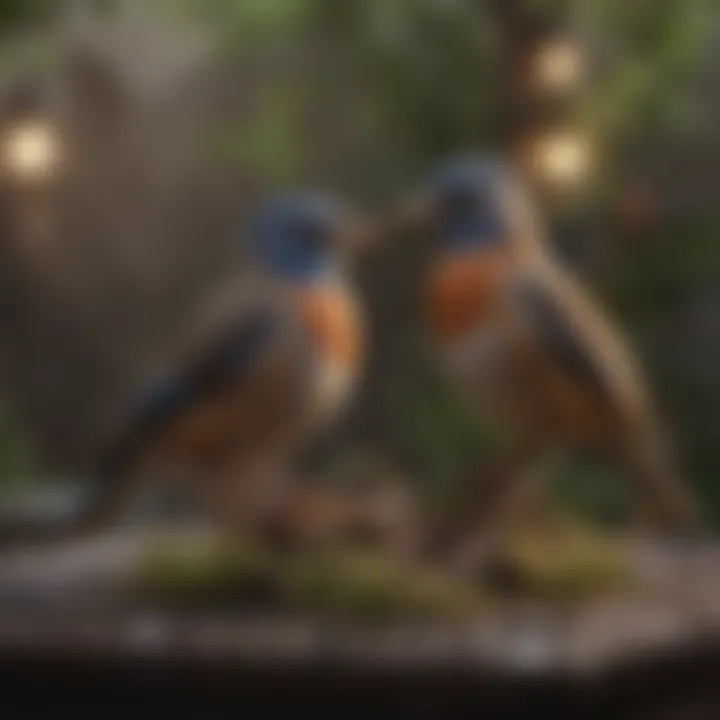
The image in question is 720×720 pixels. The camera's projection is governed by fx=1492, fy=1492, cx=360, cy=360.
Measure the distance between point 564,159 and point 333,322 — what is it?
246 mm

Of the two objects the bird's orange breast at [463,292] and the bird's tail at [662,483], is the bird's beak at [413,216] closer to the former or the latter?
the bird's orange breast at [463,292]

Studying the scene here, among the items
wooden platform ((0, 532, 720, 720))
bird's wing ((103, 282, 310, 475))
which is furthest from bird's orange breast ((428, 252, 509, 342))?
wooden platform ((0, 532, 720, 720))

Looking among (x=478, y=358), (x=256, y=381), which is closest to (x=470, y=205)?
(x=478, y=358)

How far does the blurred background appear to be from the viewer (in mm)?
1255

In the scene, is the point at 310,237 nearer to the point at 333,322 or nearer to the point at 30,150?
the point at 333,322

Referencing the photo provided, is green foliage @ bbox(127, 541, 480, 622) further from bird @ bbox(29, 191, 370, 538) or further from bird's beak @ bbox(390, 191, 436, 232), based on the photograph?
bird's beak @ bbox(390, 191, 436, 232)

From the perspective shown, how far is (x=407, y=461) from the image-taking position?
4.08ft

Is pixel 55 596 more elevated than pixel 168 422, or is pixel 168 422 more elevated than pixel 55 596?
pixel 168 422

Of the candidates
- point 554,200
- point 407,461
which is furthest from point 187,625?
point 554,200

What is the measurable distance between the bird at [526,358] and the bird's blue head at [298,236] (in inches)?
2.4

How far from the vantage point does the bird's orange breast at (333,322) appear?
47.9 inches

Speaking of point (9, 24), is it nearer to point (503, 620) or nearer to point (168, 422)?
point (168, 422)

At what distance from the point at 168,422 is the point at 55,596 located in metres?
0.17

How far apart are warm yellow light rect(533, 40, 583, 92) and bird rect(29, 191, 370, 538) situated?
20 cm
